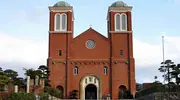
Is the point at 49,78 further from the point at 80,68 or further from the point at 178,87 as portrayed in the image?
the point at 178,87

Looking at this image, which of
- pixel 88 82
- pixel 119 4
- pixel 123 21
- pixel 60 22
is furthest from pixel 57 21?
pixel 88 82

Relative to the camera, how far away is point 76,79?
5100cm

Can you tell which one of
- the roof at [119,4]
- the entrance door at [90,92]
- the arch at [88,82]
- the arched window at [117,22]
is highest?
the roof at [119,4]

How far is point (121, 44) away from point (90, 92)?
8.82 metres

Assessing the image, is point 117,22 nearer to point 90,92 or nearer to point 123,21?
point 123,21

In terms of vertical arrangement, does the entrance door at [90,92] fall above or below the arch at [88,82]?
below

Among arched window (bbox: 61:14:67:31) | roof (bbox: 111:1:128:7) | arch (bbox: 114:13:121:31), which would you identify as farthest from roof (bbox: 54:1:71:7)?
arch (bbox: 114:13:121:31)

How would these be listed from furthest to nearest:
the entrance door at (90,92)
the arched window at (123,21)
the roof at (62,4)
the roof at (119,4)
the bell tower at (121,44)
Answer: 1. the roof at (62,4)
2. the roof at (119,4)
3. the arched window at (123,21)
4. the entrance door at (90,92)
5. the bell tower at (121,44)

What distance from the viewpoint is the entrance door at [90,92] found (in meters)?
52.1

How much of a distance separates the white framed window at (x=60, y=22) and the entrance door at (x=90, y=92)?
974 centimetres

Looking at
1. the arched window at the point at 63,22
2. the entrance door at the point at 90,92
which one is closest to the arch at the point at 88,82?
the entrance door at the point at 90,92

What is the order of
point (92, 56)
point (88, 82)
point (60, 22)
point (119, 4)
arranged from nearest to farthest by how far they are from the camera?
1. point (88, 82)
2. point (92, 56)
3. point (60, 22)
4. point (119, 4)

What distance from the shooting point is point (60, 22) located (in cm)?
5297

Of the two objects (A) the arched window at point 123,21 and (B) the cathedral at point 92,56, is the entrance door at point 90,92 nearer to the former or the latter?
(B) the cathedral at point 92,56
